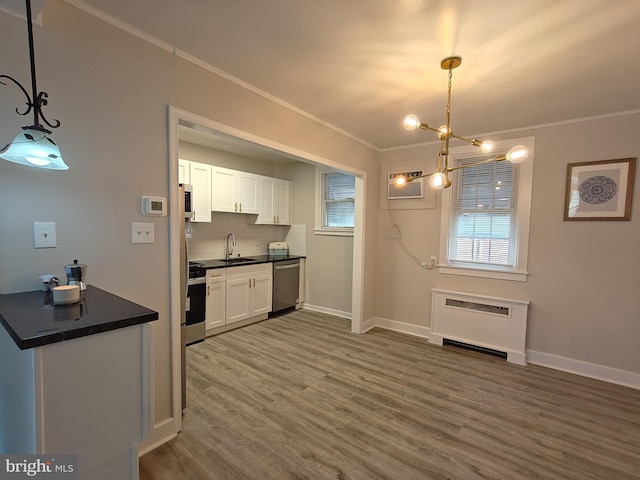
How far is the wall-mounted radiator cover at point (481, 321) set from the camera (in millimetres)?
3199

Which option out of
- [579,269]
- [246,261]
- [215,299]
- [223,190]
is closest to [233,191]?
[223,190]

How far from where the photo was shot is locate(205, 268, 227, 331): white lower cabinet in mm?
3656

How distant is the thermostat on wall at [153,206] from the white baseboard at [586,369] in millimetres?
3852

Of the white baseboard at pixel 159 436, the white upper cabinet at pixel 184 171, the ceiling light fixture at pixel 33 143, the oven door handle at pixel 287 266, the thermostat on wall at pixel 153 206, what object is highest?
the white upper cabinet at pixel 184 171

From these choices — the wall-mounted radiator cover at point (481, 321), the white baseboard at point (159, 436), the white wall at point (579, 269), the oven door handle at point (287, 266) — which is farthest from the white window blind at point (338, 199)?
the white baseboard at point (159, 436)

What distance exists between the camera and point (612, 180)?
283 cm

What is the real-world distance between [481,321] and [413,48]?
2.94 meters

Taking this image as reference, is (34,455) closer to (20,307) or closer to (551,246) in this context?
(20,307)

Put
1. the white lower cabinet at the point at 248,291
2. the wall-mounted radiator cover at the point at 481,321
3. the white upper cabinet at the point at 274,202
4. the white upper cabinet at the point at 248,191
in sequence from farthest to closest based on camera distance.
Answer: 1. the white upper cabinet at the point at 274,202
2. the white upper cabinet at the point at 248,191
3. the white lower cabinet at the point at 248,291
4. the wall-mounted radiator cover at the point at 481,321

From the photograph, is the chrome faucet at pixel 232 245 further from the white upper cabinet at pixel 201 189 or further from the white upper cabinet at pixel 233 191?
the white upper cabinet at pixel 201 189

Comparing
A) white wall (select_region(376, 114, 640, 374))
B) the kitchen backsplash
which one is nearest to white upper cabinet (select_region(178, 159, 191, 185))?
the kitchen backsplash

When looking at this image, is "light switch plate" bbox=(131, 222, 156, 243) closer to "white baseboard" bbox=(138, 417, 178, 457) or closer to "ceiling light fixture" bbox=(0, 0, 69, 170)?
"ceiling light fixture" bbox=(0, 0, 69, 170)

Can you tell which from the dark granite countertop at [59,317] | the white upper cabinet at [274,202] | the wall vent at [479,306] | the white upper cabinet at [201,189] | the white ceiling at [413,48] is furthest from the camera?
the white upper cabinet at [274,202]

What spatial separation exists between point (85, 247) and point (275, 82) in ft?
5.78
